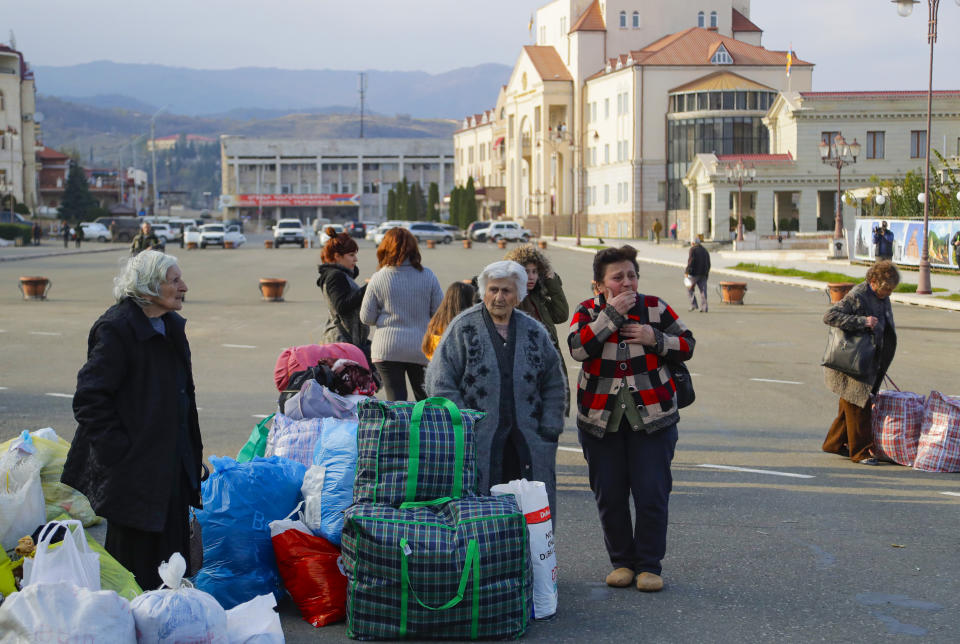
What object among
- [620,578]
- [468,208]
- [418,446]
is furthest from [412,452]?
[468,208]

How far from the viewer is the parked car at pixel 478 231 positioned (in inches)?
3199

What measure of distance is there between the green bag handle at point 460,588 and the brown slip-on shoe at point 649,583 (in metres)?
1.19

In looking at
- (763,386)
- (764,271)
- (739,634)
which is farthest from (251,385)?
(764,271)

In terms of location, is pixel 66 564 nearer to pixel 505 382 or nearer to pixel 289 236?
pixel 505 382

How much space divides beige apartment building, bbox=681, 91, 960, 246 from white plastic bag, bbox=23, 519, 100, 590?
63340 millimetres

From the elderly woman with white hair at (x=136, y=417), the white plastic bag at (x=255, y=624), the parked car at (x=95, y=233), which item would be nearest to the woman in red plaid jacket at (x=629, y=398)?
the white plastic bag at (x=255, y=624)

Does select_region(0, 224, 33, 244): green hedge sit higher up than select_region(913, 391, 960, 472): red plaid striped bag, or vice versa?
A: select_region(0, 224, 33, 244): green hedge

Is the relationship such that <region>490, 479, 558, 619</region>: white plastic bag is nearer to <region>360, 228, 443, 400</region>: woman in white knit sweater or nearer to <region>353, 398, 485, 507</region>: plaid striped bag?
<region>353, 398, 485, 507</region>: plaid striped bag

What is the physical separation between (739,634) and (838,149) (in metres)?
44.6

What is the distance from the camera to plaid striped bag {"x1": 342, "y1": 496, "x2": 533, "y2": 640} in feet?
16.5

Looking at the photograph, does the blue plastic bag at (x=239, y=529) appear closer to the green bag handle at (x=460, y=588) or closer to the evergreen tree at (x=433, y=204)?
the green bag handle at (x=460, y=588)

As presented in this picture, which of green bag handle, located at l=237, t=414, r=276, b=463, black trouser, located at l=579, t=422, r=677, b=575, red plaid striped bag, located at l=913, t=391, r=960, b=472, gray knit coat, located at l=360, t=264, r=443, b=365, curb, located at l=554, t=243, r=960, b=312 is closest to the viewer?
black trouser, located at l=579, t=422, r=677, b=575

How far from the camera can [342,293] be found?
9219 mm

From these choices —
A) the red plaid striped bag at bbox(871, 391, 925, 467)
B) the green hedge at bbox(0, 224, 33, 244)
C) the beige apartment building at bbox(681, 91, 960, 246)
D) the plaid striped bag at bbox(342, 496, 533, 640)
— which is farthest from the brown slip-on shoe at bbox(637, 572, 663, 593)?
the green hedge at bbox(0, 224, 33, 244)
